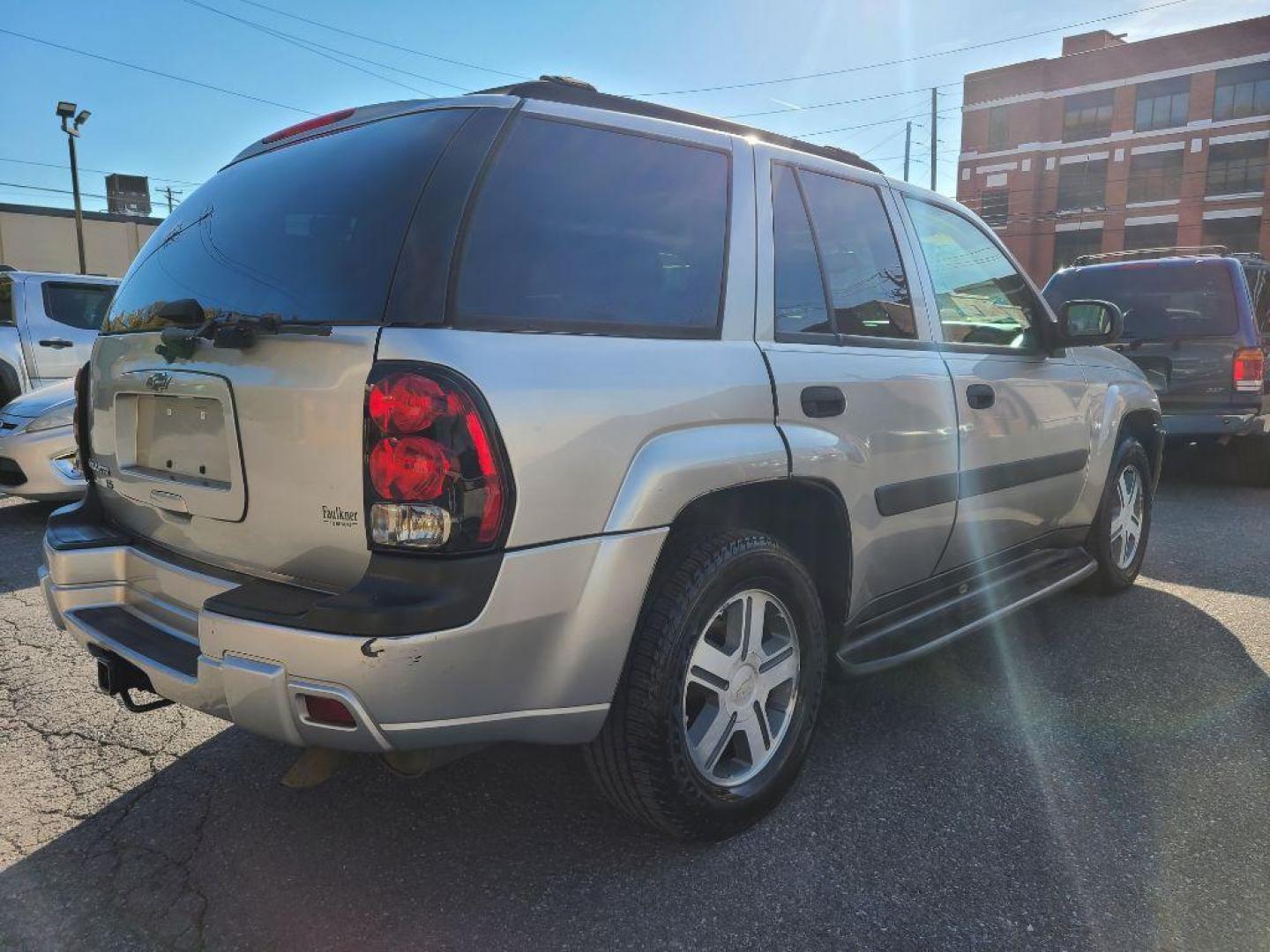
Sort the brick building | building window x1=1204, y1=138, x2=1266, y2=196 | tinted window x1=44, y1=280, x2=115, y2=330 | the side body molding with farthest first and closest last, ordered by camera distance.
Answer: the brick building → building window x1=1204, y1=138, x2=1266, y2=196 → tinted window x1=44, y1=280, x2=115, y2=330 → the side body molding

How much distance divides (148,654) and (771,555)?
152 centimetres

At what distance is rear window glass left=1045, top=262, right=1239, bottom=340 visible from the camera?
6.94 metres

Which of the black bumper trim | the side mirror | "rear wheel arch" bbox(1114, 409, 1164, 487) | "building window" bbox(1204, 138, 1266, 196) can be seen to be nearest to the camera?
the black bumper trim

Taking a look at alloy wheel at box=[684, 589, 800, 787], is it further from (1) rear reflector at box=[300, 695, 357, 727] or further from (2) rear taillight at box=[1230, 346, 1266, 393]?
(2) rear taillight at box=[1230, 346, 1266, 393]

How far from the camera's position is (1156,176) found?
4416 cm

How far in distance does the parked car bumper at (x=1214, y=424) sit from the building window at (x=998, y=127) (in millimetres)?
47249

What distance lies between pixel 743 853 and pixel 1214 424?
633cm

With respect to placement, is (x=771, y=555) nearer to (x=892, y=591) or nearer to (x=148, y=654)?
(x=892, y=591)

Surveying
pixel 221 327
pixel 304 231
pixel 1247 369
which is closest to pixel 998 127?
pixel 1247 369

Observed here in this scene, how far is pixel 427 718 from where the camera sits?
1.78 metres

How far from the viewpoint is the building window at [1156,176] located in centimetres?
4362

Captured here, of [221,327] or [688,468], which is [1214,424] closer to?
[688,468]

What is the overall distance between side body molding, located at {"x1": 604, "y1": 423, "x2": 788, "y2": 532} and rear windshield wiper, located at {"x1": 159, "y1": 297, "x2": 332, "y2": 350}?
0.72 m

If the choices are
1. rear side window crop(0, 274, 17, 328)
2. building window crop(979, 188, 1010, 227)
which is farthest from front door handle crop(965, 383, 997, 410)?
building window crop(979, 188, 1010, 227)
